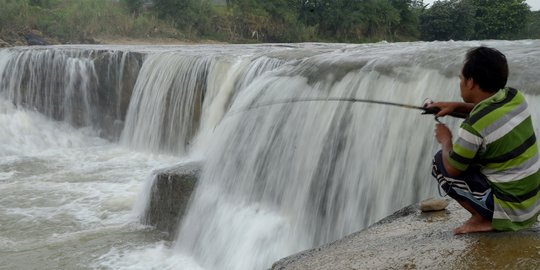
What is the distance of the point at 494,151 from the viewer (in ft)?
9.76

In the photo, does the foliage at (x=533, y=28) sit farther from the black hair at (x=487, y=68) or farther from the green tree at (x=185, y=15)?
the black hair at (x=487, y=68)

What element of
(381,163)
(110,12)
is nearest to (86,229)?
(381,163)

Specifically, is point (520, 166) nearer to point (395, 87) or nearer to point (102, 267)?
point (395, 87)

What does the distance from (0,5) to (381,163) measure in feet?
81.8

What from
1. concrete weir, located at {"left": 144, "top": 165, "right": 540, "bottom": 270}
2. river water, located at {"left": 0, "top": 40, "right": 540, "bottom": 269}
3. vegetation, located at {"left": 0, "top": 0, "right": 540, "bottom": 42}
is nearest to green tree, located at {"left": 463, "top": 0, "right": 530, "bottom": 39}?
vegetation, located at {"left": 0, "top": 0, "right": 540, "bottom": 42}

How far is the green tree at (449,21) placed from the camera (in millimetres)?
41594

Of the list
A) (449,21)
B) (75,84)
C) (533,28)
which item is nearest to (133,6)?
(449,21)

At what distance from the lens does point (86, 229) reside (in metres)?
7.13

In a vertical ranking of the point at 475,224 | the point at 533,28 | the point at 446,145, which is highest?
the point at 533,28

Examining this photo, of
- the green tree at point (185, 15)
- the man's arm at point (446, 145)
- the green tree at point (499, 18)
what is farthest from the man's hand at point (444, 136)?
the green tree at point (499, 18)

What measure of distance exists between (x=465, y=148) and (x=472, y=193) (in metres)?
0.38

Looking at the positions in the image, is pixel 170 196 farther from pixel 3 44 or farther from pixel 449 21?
pixel 449 21

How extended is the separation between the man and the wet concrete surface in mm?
162

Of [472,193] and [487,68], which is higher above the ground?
[487,68]
